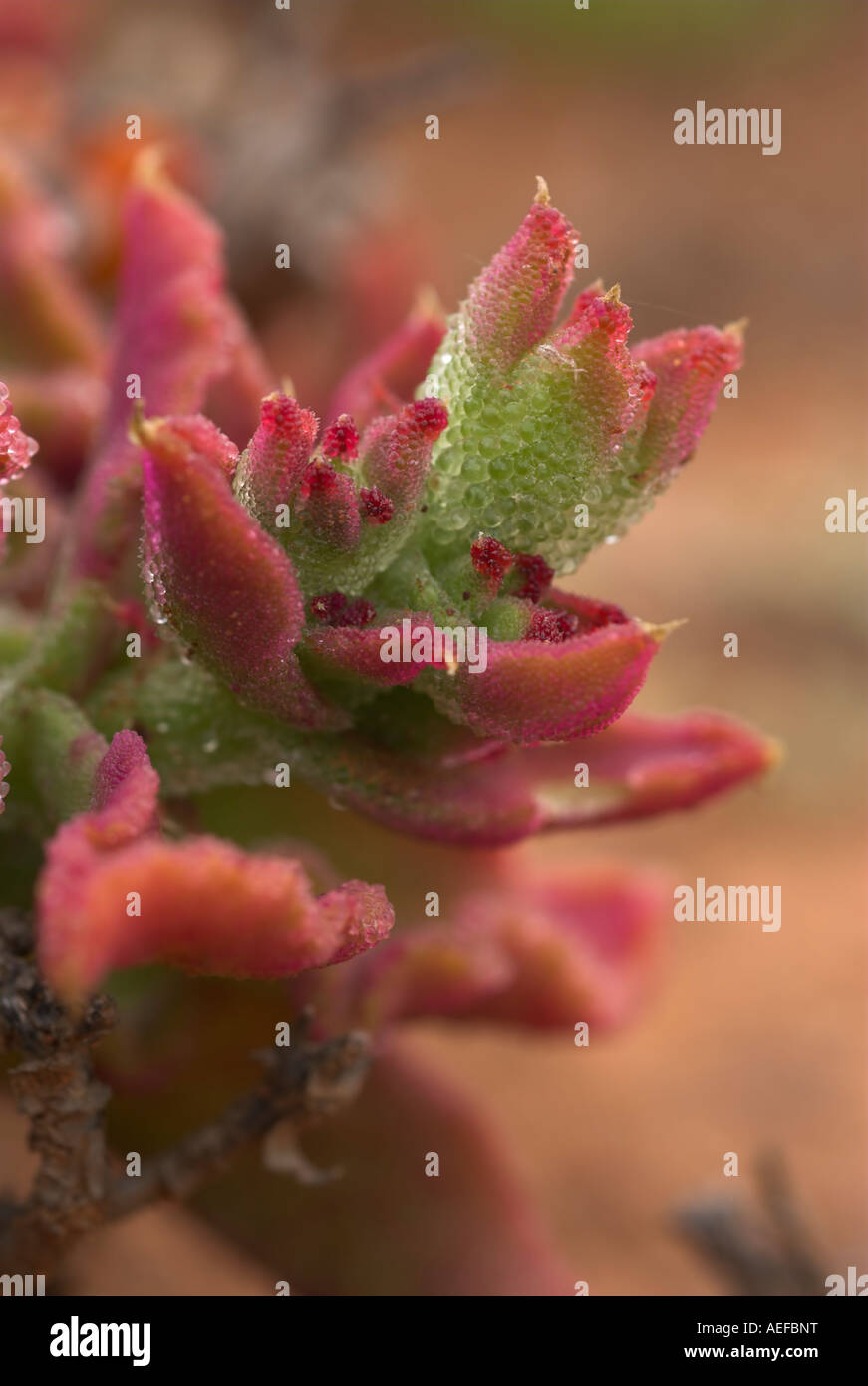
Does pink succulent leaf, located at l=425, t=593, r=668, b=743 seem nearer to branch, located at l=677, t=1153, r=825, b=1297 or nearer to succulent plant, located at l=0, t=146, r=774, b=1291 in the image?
succulent plant, located at l=0, t=146, r=774, b=1291

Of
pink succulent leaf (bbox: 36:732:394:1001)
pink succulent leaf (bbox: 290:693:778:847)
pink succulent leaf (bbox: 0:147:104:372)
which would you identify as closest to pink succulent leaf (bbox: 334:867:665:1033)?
pink succulent leaf (bbox: 290:693:778:847)

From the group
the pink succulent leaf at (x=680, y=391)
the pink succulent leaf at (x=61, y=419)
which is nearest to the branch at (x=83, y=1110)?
the pink succulent leaf at (x=680, y=391)

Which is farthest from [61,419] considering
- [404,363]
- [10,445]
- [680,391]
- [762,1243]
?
[762,1243]

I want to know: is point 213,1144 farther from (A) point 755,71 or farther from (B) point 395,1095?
(A) point 755,71

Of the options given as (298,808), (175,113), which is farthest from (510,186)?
(298,808)

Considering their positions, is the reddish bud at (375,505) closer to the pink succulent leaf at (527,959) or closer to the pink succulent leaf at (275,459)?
the pink succulent leaf at (275,459)

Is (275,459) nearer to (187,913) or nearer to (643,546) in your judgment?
(187,913)
